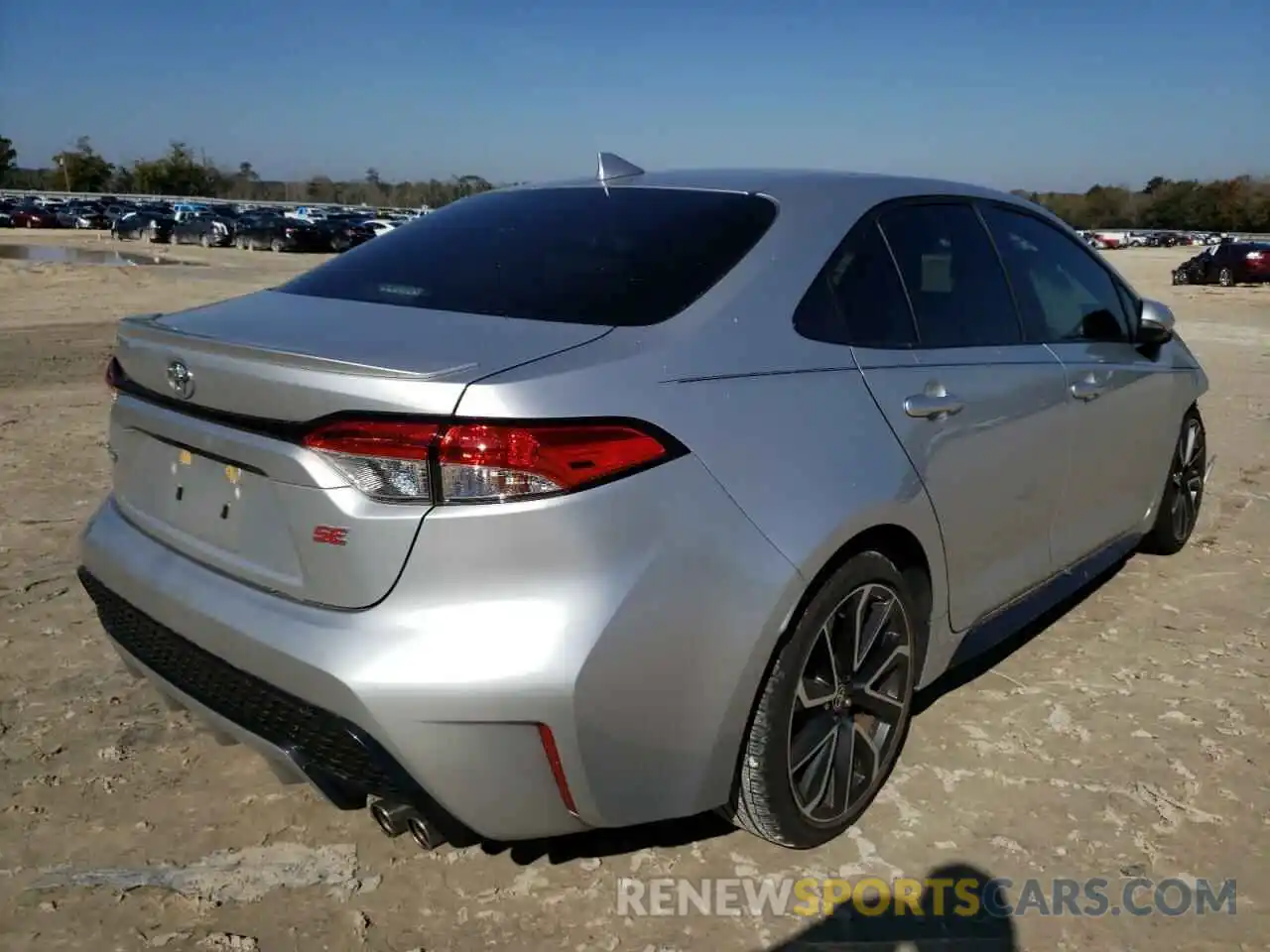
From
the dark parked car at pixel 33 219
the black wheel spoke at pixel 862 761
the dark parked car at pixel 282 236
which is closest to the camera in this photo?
the black wheel spoke at pixel 862 761

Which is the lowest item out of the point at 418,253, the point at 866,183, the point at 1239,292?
the point at 1239,292

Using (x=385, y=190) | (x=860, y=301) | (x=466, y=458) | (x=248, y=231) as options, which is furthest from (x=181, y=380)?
(x=385, y=190)

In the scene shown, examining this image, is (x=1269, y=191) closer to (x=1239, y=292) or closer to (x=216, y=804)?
(x=1239, y=292)

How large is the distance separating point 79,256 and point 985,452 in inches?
1561

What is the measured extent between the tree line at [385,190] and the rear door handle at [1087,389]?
257 ft

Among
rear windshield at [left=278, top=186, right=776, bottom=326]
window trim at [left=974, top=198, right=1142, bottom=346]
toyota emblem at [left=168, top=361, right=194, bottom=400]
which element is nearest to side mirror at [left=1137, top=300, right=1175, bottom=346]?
window trim at [left=974, top=198, right=1142, bottom=346]

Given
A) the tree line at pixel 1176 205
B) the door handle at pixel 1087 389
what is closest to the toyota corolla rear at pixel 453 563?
the door handle at pixel 1087 389

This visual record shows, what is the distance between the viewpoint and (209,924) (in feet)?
7.77

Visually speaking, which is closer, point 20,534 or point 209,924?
point 209,924

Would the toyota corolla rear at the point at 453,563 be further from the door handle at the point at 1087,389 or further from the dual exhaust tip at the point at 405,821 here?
the door handle at the point at 1087,389

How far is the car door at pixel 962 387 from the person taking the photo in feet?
9.12

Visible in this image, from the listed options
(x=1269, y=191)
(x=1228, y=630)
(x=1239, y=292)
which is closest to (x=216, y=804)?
(x=1228, y=630)

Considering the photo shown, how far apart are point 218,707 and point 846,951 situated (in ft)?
4.86

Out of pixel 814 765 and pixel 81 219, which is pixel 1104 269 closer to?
pixel 814 765
